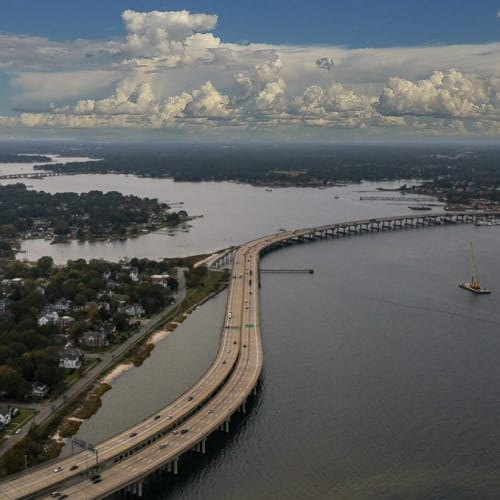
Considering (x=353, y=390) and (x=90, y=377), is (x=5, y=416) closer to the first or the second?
(x=90, y=377)

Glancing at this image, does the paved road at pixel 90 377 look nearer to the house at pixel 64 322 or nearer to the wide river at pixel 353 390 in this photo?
the wide river at pixel 353 390

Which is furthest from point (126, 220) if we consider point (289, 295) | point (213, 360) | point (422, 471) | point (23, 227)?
point (422, 471)

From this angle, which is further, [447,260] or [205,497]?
[447,260]

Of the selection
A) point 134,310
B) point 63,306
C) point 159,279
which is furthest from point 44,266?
point 134,310

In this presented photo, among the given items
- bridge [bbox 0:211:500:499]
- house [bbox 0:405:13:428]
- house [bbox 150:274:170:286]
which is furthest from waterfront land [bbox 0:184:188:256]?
house [bbox 0:405:13:428]

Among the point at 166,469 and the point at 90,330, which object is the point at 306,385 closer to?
the point at 166,469

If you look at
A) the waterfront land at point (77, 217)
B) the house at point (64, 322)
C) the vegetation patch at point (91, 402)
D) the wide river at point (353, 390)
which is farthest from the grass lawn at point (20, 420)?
the waterfront land at point (77, 217)
